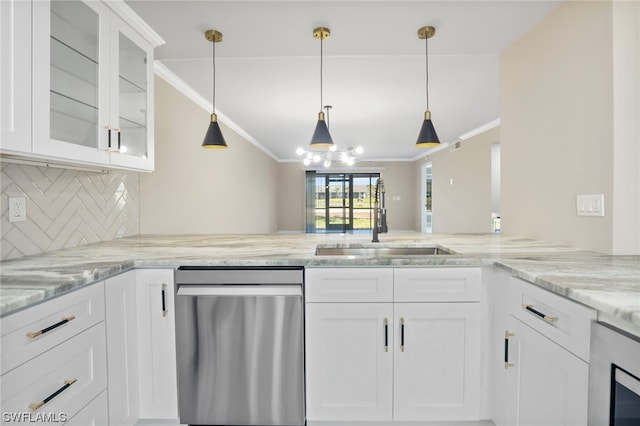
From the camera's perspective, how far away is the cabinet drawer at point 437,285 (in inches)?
62.2

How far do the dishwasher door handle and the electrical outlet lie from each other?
0.85 meters

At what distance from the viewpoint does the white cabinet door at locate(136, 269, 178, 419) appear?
1597 millimetres

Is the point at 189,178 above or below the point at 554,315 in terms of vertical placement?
above

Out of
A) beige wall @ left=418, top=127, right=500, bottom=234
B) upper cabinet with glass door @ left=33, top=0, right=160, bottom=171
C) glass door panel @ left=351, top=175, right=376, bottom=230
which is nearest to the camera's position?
upper cabinet with glass door @ left=33, top=0, right=160, bottom=171

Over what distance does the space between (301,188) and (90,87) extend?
9405 mm

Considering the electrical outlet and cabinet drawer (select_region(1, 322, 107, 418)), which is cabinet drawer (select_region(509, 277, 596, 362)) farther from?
the electrical outlet

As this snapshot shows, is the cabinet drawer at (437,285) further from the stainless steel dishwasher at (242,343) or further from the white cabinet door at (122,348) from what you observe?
the white cabinet door at (122,348)

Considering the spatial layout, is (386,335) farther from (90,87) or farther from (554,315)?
(90,87)

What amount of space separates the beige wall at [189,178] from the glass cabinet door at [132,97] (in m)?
0.79

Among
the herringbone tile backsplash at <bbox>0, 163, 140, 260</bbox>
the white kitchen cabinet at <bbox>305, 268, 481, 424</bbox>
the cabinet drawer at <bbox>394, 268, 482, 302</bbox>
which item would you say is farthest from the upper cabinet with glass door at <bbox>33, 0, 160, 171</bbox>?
the cabinet drawer at <bbox>394, 268, 482, 302</bbox>

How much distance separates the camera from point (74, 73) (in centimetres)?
155

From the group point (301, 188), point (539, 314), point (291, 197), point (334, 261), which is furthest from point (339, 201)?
point (539, 314)

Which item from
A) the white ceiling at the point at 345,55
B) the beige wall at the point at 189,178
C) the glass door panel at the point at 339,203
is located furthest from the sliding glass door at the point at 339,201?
the white ceiling at the point at 345,55

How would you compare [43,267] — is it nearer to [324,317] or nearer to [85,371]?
[85,371]
